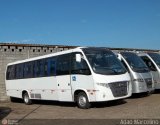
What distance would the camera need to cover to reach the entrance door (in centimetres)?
1571

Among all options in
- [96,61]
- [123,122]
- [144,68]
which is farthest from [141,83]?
[123,122]

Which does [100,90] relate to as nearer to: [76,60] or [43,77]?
[76,60]

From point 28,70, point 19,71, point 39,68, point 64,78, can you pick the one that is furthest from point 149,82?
point 19,71

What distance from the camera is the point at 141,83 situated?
16.8 metres

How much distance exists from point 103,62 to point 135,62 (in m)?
3.57

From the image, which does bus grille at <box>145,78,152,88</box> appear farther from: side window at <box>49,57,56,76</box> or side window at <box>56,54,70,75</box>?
side window at <box>49,57,56,76</box>

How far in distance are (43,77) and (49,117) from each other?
16.9 ft

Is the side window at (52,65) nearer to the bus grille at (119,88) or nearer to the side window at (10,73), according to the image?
the bus grille at (119,88)

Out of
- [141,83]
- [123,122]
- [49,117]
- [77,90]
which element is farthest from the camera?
[141,83]

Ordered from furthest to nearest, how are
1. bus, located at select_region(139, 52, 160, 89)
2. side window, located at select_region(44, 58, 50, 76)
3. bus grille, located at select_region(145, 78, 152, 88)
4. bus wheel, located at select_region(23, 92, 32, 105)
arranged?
bus wheel, located at select_region(23, 92, 32, 105) < bus, located at select_region(139, 52, 160, 89) < side window, located at select_region(44, 58, 50, 76) < bus grille, located at select_region(145, 78, 152, 88)

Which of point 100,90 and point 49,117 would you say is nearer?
point 49,117

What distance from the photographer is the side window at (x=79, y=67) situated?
1452cm

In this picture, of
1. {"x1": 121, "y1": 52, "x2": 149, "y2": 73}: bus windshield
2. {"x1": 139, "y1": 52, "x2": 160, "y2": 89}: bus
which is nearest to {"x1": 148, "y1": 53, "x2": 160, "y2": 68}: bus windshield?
{"x1": 139, "y1": 52, "x2": 160, "y2": 89}: bus

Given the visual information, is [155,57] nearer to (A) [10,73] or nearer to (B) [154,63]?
(B) [154,63]
